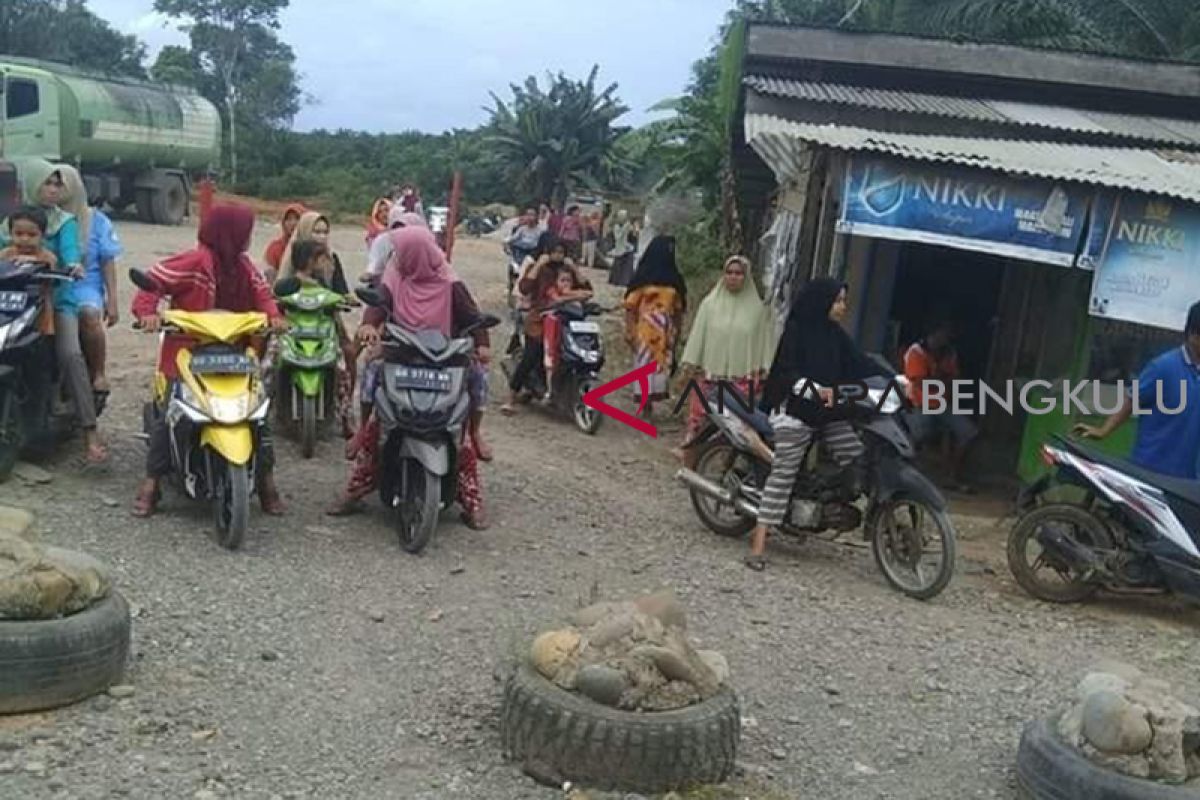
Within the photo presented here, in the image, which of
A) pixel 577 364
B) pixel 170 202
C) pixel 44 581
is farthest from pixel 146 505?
pixel 170 202

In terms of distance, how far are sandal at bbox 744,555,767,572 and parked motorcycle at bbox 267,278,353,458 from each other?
279cm

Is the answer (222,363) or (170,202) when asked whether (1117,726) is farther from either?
(170,202)

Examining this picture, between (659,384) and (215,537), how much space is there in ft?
18.0

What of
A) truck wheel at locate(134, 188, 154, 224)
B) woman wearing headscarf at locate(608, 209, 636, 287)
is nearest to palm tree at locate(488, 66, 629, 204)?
woman wearing headscarf at locate(608, 209, 636, 287)

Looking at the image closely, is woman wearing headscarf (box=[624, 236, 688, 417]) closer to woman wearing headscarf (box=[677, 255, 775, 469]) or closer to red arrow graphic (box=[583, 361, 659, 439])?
red arrow graphic (box=[583, 361, 659, 439])

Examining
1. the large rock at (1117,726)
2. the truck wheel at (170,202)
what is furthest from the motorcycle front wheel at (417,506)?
the truck wheel at (170,202)

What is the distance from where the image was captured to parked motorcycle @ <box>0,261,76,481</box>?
20.1ft

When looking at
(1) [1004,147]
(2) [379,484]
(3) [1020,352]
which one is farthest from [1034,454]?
(2) [379,484]

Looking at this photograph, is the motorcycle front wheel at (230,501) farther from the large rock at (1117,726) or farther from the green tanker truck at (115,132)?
the green tanker truck at (115,132)

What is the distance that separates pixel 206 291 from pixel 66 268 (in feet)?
2.58

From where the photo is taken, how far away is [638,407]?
11086mm

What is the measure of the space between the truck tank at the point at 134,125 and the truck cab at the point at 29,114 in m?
0.26

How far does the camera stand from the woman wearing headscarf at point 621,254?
23008mm

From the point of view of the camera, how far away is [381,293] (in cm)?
666
